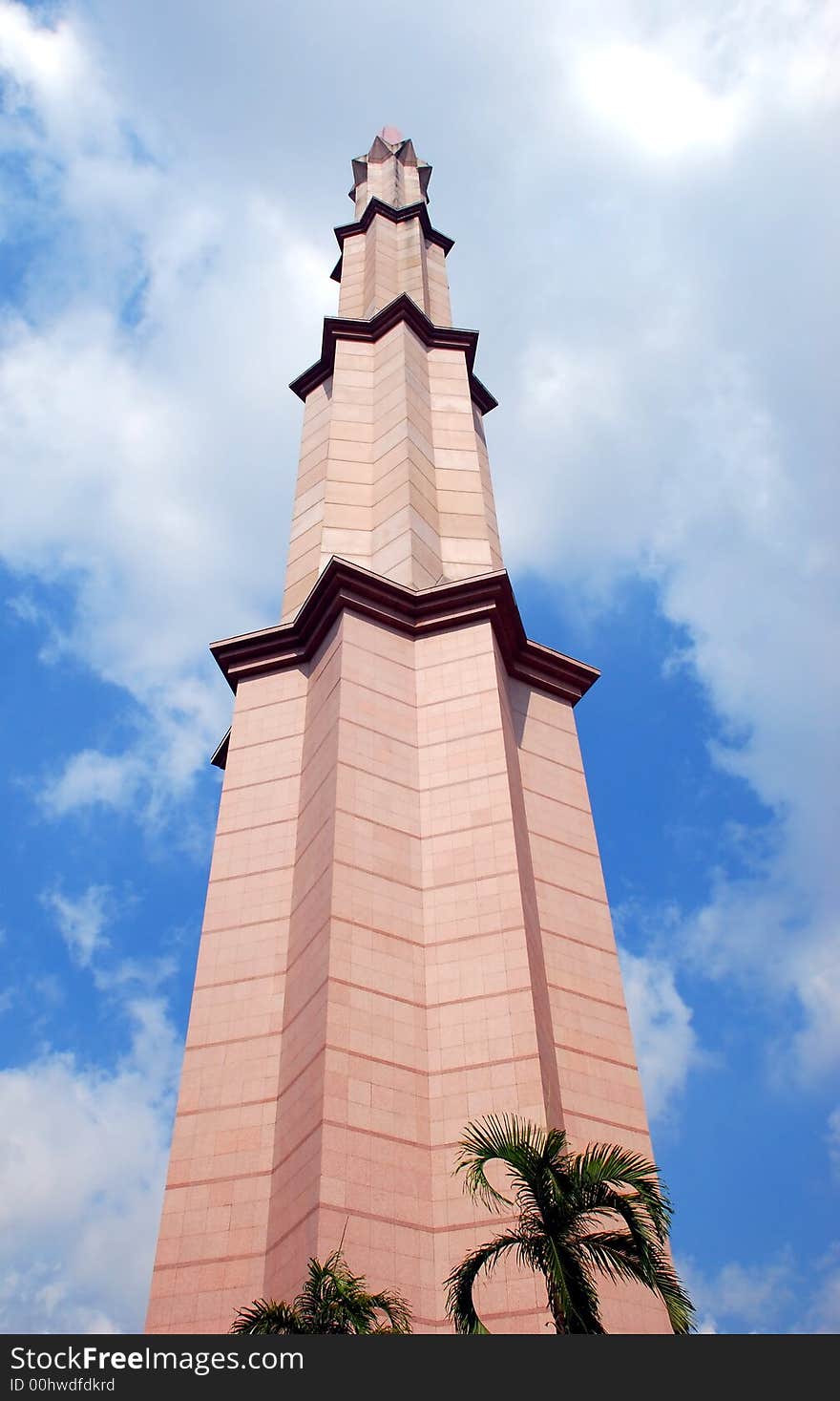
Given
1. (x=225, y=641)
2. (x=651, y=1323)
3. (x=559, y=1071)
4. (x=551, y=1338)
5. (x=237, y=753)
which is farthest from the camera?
(x=225, y=641)

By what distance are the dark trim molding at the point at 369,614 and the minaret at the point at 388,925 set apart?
7cm

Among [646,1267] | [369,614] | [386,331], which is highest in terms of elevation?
[386,331]

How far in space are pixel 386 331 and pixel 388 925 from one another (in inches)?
971

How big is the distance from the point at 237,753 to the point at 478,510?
1098 centimetres

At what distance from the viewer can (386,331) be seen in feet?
131

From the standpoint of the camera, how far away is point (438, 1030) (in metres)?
21.2

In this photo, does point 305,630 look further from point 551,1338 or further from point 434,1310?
point 551,1338

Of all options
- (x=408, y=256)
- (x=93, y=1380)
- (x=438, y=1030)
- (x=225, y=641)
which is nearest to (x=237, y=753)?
(x=225, y=641)

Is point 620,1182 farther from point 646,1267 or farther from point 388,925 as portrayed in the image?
point 388,925

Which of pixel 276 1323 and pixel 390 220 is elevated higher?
pixel 390 220

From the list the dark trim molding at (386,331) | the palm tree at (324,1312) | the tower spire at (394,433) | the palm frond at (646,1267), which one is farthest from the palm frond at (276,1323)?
the dark trim molding at (386,331)

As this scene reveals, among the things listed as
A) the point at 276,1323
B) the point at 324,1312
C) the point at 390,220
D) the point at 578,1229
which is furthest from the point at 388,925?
the point at 390,220

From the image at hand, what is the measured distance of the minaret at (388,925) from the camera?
743 inches

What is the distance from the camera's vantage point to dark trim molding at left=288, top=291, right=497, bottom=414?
131 feet
